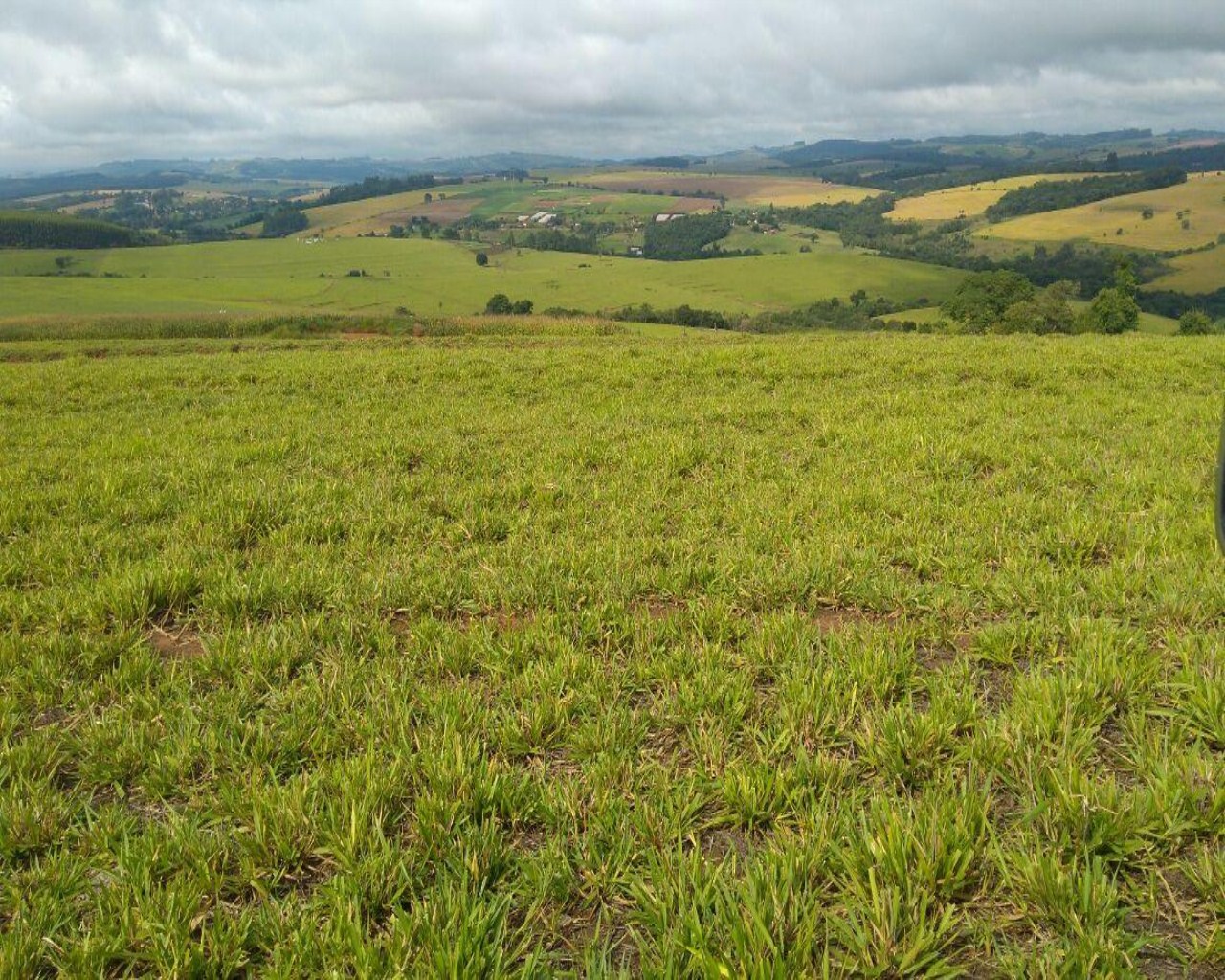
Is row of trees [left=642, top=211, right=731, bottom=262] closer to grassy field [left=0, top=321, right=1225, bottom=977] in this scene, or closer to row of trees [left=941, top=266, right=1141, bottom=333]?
row of trees [left=941, top=266, right=1141, bottom=333]

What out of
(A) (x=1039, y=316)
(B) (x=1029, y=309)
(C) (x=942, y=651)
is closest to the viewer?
(C) (x=942, y=651)

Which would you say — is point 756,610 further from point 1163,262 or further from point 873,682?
point 1163,262

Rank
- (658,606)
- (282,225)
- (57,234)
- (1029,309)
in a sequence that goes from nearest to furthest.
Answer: (658,606), (1029,309), (57,234), (282,225)

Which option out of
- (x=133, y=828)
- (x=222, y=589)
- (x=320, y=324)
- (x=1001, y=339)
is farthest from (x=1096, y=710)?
(x=320, y=324)

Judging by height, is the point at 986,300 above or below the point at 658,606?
below

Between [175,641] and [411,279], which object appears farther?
[411,279]

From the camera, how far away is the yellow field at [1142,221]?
143 metres

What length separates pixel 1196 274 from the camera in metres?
116

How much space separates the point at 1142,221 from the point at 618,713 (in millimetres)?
197353

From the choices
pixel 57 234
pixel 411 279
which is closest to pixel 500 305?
pixel 411 279

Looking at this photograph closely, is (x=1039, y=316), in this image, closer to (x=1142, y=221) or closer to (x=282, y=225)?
(x=1142, y=221)

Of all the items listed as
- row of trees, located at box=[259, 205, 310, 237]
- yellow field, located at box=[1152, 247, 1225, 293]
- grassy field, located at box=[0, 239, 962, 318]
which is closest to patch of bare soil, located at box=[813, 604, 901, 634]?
grassy field, located at box=[0, 239, 962, 318]

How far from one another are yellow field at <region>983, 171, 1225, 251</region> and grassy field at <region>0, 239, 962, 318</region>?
45665 mm

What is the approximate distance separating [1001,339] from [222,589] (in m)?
18.9
